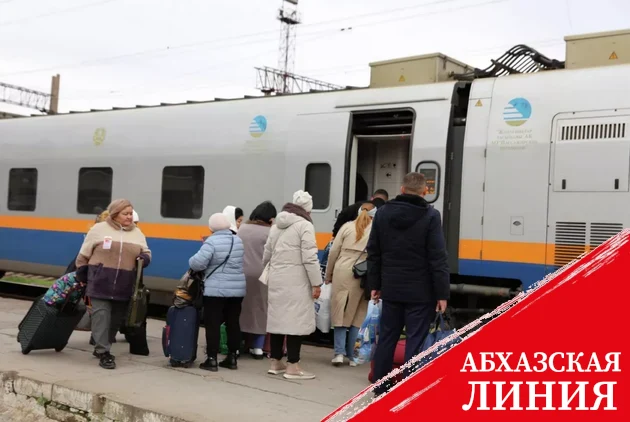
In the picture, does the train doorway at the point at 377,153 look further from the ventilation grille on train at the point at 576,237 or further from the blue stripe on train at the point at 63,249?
the blue stripe on train at the point at 63,249

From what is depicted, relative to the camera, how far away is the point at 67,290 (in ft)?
23.7

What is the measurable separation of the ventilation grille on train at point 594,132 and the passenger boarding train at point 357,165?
0.5 inches

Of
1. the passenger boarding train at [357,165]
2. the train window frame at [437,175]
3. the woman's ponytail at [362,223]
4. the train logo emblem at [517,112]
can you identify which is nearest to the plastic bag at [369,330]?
the woman's ponytail at [362,223]

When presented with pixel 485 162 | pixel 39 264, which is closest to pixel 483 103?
pixel 485 162

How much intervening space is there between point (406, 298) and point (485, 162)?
288 cm

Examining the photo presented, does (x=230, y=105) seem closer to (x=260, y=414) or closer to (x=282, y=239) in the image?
(x=282, y=239)

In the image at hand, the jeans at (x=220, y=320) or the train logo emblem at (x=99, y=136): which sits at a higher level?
the train logo emblem at (x=99, y=136)

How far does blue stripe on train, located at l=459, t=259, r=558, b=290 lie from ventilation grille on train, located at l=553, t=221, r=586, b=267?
156 millimetres

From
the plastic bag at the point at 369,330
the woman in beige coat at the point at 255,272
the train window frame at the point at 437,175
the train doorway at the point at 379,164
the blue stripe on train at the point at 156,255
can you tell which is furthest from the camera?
the train doorway at the point at 379,164

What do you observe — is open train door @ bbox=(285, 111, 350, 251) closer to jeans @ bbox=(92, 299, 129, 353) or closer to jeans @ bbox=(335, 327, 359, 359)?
jeans @ bbox=(335, 327, 359, 359)

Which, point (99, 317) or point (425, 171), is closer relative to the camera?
point (99, 317)

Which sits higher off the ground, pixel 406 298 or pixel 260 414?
pixel 406 298

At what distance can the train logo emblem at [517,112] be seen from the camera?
790 centimetres

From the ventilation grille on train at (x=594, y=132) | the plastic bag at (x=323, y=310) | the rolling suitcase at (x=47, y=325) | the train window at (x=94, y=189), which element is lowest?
the rolling suitcase at (x=47, y=325)
